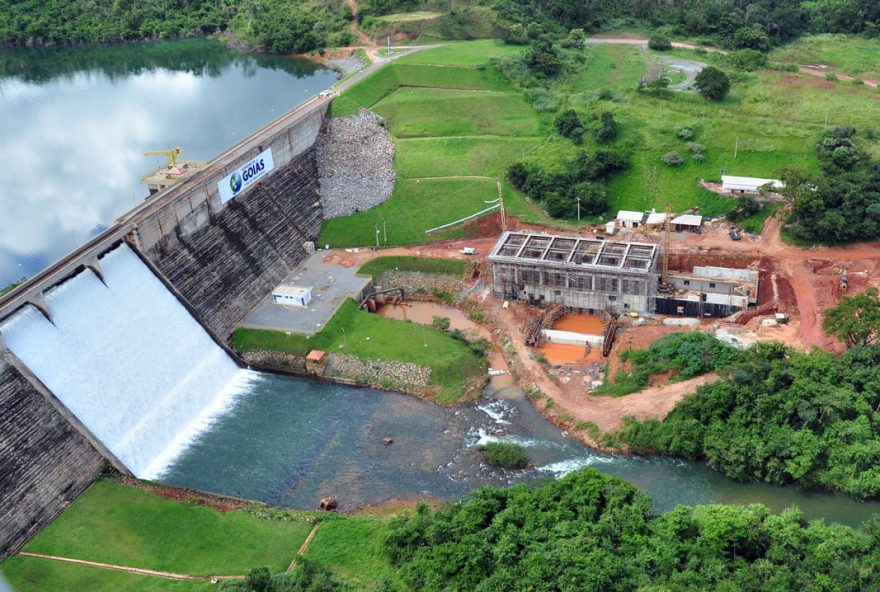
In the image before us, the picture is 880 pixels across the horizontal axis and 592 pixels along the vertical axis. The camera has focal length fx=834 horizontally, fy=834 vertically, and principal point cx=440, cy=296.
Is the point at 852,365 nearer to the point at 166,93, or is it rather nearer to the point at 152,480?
the point at 152,480

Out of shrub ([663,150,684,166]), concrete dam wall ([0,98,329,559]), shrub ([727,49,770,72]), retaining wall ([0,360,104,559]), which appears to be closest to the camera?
retaining wall ([0,360,104,559])

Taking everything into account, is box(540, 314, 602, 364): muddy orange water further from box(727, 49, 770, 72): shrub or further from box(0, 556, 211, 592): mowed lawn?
box(727, 49, 770, 72): shrub

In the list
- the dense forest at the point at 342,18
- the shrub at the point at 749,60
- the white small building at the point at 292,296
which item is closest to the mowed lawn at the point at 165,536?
the white small building at the point at 292,296

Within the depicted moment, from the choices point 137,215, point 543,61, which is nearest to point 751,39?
point 543,61

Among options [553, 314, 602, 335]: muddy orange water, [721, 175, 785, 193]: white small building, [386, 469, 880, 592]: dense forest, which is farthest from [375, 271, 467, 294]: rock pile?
[386, 469, 880, 592]: dense forest

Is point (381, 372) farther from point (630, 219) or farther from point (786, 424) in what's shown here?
point (630, 219)
